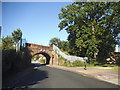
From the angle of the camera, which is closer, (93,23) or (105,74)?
(105,74)

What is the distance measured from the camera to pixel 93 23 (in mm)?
24312

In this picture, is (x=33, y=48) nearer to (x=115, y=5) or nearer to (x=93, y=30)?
(x=93, y=30)

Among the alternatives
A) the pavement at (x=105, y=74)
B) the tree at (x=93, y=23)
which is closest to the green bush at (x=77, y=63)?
the tree at (x=93, y=23)

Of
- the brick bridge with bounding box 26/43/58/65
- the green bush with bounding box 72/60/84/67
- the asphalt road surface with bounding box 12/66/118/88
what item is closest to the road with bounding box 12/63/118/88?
the asphalt road surface with bounding box 12/66/118/88

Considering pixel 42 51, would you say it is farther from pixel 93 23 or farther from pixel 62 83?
pixel 62 83

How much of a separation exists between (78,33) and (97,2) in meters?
7.66

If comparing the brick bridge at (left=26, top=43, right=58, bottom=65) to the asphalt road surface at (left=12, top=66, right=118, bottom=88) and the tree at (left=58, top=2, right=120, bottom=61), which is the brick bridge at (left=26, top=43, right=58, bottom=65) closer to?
the tree at (left=58, top=2, right=120, bottom=61)

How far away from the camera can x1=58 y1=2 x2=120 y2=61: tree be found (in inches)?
933

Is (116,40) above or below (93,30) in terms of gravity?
below

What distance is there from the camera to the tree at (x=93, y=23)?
77.7 feet

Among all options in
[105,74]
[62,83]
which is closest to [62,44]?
[105,74]

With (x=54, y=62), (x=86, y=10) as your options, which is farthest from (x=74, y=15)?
(x=54, y=62)

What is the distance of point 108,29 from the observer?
85.3 feet

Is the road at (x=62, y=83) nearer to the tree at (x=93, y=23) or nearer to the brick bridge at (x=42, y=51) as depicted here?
the tree at (x=93, y=23)
